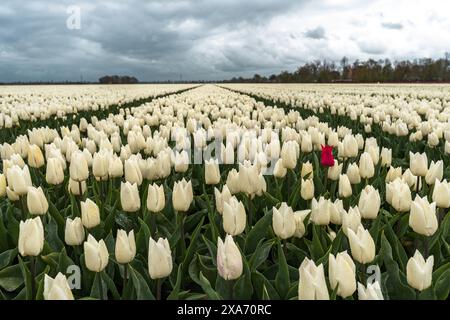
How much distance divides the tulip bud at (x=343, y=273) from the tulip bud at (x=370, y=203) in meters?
0.80

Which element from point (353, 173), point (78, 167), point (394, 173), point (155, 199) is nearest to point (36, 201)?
point (78, 167)

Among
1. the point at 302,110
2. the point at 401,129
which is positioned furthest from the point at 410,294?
the point at 302,110

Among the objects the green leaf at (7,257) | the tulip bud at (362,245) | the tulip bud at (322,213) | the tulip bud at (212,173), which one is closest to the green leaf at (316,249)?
the tulip bud at (322,213)

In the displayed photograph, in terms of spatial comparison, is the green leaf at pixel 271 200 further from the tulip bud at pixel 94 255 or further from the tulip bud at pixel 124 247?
the tulip bud at pixel 94 255

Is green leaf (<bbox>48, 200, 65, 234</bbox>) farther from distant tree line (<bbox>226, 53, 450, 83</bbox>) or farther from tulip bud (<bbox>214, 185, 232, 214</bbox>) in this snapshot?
distant tree line (<bbox>226, 53, 450, 83</bbox>)

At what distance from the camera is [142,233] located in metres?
2.41

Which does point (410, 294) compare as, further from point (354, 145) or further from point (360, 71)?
point (360, 71)

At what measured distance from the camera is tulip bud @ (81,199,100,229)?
91.7 inches

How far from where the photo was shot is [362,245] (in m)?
1.89

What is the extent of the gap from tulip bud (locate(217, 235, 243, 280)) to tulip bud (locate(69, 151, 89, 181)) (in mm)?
1500

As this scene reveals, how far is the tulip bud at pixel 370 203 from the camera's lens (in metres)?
2.41

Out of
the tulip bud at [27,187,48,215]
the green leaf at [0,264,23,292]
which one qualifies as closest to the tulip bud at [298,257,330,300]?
the green leaf at [0,264,23,292]

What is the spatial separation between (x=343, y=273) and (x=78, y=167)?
193 cm

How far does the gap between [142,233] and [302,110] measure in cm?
975
